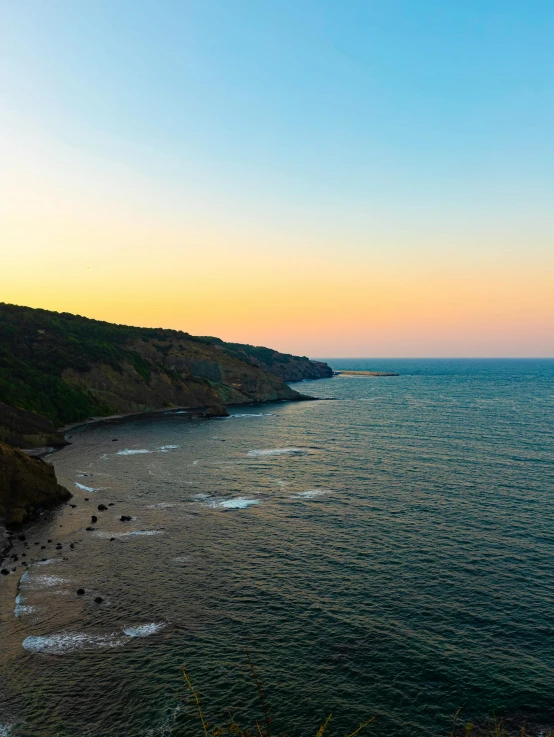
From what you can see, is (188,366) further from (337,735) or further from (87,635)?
(337,735)

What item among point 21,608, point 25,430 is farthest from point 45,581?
point 25,430

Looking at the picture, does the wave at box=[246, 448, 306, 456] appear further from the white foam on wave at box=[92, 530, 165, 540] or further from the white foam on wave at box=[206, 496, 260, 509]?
the white foam on wave at box=[92, 530, 165, 540]

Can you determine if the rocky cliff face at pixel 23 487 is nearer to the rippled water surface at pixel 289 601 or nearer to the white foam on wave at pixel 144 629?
the rippled water surface at pixel 289 601

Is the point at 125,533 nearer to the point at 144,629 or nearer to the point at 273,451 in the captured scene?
the point at 144,629

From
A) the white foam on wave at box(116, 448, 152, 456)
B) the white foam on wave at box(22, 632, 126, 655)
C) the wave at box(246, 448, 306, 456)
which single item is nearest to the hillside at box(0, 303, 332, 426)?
the white foam on wave at box(116, 448, 152, 456)

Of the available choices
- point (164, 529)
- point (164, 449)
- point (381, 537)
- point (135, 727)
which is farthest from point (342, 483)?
point (135, 727)

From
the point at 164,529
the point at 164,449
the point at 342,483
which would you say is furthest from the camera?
the point at 164,449

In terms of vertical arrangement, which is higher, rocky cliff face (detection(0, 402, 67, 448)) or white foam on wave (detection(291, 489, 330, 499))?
rocky cliff face (detection(0, 402, 67, 448))
